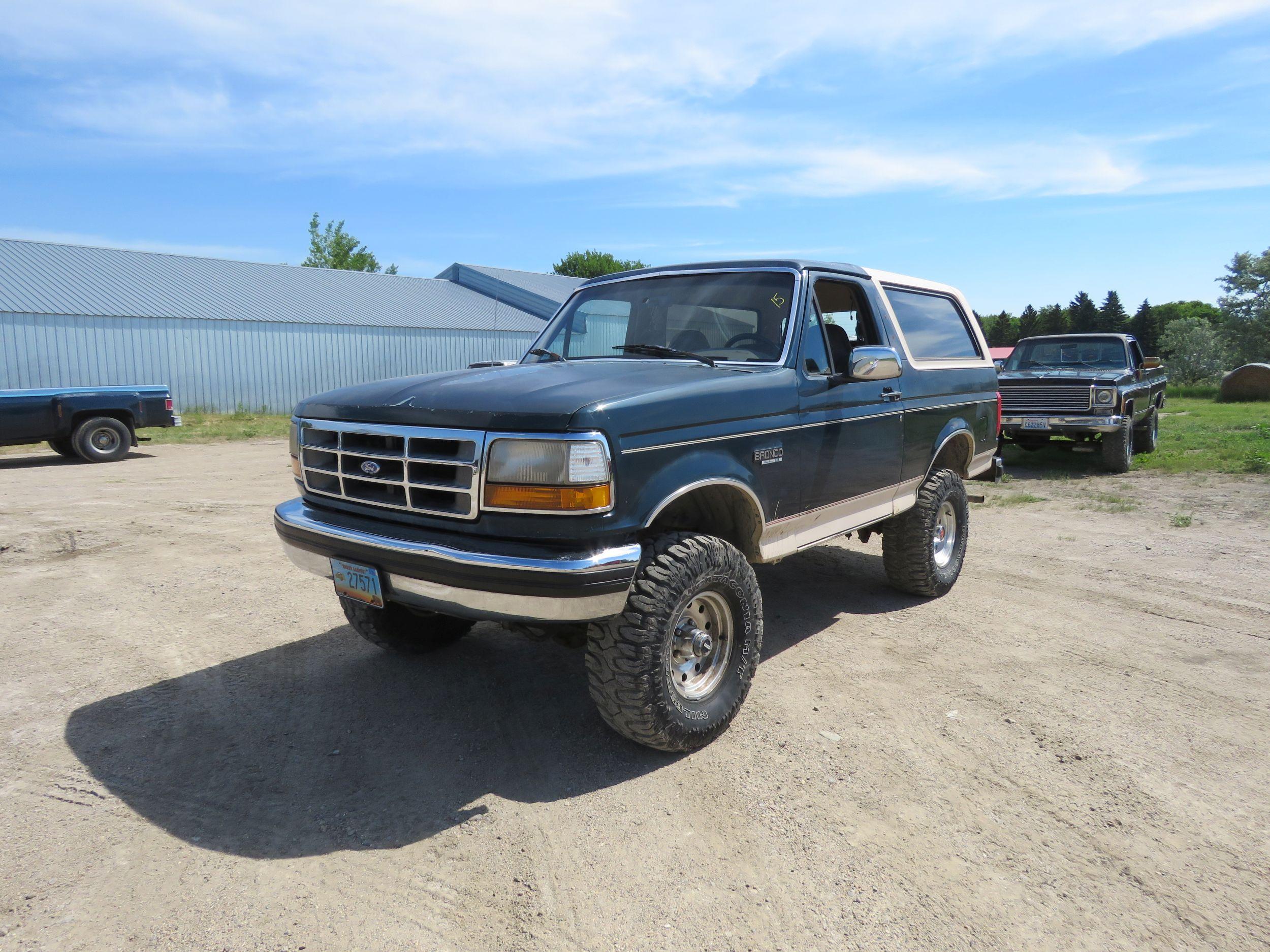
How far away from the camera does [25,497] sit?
9.20m

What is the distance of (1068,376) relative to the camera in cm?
1155

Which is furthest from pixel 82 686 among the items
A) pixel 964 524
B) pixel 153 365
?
pixel 153 365

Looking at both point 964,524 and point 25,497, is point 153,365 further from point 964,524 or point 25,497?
point 964,524

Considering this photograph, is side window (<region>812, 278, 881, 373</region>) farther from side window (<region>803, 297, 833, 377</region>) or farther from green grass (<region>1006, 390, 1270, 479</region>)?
green grass (<region>1006, 390, 1270, 479</region>)

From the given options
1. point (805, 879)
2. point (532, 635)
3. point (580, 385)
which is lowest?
point (805, 879)

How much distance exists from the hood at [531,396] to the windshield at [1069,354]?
10.7 meters

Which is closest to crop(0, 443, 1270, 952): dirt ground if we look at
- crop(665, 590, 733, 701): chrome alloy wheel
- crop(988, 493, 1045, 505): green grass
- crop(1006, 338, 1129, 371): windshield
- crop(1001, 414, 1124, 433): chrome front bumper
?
crop(665, 590, 733, 701): chrome alloy wheel

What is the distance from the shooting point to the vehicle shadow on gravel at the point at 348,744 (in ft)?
9.71

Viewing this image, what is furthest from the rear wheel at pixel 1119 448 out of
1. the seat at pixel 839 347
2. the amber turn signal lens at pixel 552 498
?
the amber turn signal lens at pixel 552 498

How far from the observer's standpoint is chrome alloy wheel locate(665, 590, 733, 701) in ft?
11.3

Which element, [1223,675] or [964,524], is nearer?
[1223,675]

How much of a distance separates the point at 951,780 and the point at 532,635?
1.80 meters

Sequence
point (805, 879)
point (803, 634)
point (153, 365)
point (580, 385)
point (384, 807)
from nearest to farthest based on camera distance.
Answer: point (805, 879) < point (384, 807) < point (580, 385) < point (803, 634) < point (153, 365)

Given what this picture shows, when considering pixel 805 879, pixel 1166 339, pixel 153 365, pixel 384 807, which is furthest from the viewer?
pixel 1166 339
